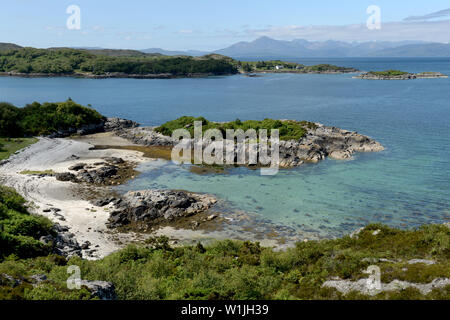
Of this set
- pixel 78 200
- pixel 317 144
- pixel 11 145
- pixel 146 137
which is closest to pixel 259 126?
pixel 317 144

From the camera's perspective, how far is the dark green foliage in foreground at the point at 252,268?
59.2 feet

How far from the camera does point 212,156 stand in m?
59.6

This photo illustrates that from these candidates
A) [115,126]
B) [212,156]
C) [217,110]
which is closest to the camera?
[212,156]

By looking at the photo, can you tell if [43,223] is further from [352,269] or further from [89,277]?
[352,269]

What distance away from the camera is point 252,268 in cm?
2225

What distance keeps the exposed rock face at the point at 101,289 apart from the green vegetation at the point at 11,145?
155ft

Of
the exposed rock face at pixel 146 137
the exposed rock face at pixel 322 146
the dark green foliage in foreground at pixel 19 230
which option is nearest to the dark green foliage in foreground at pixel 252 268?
the dark green foliage in foreground at pixel 19 230

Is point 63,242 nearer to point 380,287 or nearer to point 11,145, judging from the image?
point 380,287

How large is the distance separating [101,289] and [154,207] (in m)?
20.5

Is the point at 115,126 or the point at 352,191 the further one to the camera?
the point at 115,126

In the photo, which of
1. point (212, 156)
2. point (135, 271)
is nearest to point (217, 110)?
point (212, 156)

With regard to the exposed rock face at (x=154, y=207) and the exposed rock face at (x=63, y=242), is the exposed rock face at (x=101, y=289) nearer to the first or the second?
the exposed rock face at (x=63, y=242)

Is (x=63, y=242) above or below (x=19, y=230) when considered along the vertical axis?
below
